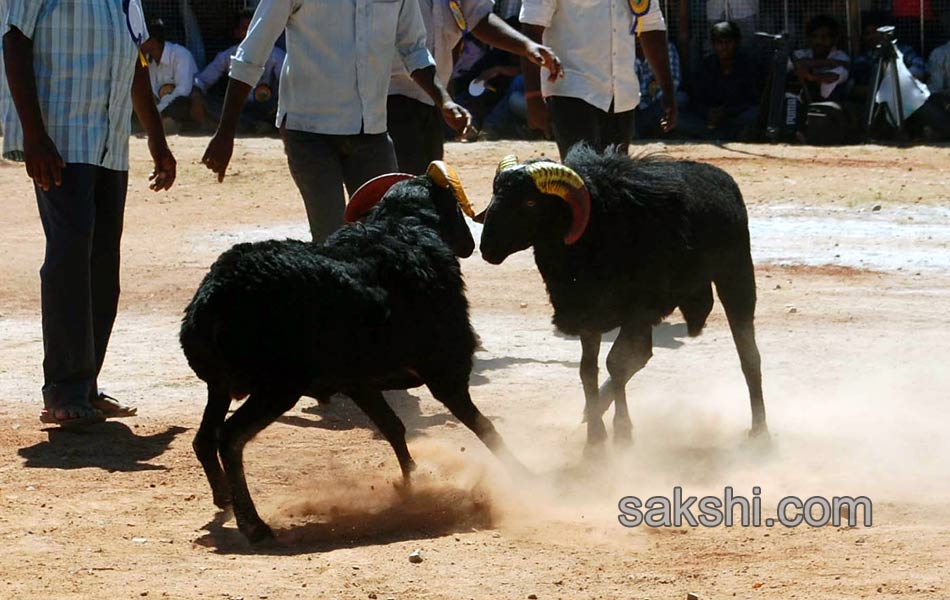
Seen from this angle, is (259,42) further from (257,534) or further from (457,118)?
(257,534)

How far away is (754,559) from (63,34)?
407 cm

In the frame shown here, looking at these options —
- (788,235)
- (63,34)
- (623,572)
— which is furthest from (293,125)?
(788,235)

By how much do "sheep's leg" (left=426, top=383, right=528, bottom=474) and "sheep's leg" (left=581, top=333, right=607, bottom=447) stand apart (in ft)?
2.19

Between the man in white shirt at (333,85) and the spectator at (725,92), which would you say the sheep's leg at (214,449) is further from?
the spectator at (725,92)

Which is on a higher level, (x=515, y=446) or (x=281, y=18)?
(x=281, y=18)

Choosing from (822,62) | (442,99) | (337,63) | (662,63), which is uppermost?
(337,63)

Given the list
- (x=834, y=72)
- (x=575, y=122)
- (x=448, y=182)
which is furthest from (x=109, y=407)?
(x=834, y=72)

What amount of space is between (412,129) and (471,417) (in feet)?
8.90

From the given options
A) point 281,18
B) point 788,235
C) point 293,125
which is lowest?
point 788,235

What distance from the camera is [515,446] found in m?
7.15

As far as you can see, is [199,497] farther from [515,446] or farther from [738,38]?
[738,38]

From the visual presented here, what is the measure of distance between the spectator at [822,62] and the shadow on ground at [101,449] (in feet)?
39.3

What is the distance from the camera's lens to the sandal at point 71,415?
6957 mm

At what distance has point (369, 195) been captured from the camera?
667 centimetres
